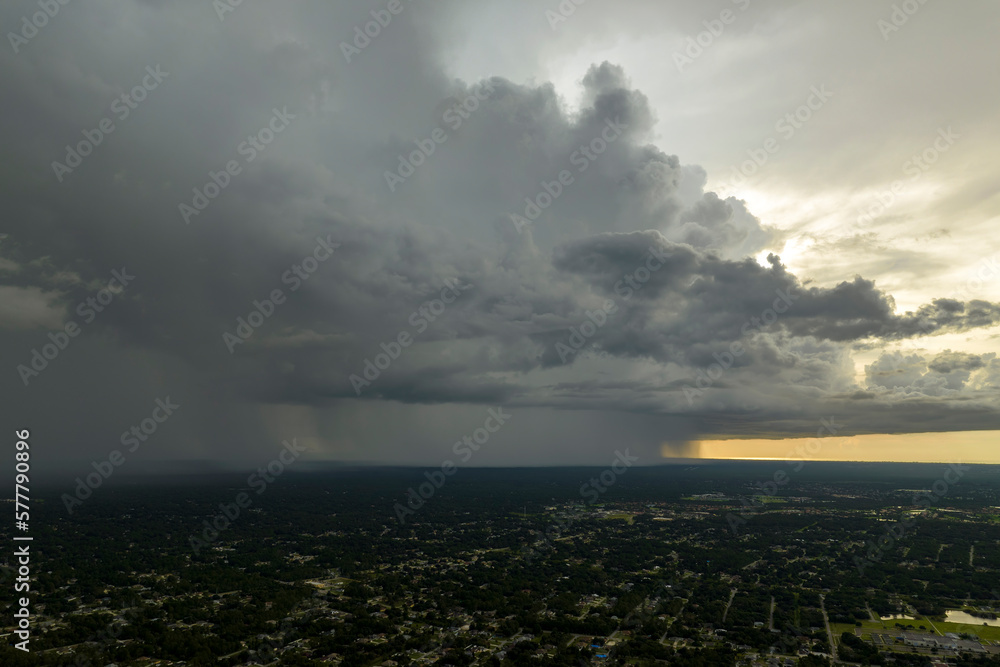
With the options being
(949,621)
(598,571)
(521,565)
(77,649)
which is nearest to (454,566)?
(521,565)

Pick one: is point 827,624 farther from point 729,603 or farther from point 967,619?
point 967,619

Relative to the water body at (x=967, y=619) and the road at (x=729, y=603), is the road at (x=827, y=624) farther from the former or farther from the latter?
the water body at (x=967, y=619)

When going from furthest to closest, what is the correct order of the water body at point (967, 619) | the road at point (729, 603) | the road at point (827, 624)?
the road at point (729, 603) < the water body at point (967, 619) < the road at point (827, 624)

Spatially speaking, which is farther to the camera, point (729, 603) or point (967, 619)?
point (729, 603)

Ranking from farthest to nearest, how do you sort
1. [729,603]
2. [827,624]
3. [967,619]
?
[729,603], [967,619], [827,624]

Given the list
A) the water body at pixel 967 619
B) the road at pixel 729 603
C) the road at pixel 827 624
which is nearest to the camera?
the road at pixel 827 624

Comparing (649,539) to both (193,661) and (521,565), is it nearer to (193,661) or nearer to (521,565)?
(521,565)

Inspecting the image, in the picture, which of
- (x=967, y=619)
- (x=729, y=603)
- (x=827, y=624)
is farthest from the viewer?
(x=729, y=603)

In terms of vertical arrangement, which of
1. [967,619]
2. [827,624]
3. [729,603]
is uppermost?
[827,624]

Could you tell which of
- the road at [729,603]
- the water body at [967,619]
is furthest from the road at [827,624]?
the water body at [967,619]

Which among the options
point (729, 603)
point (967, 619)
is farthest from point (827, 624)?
point (967, 619)
